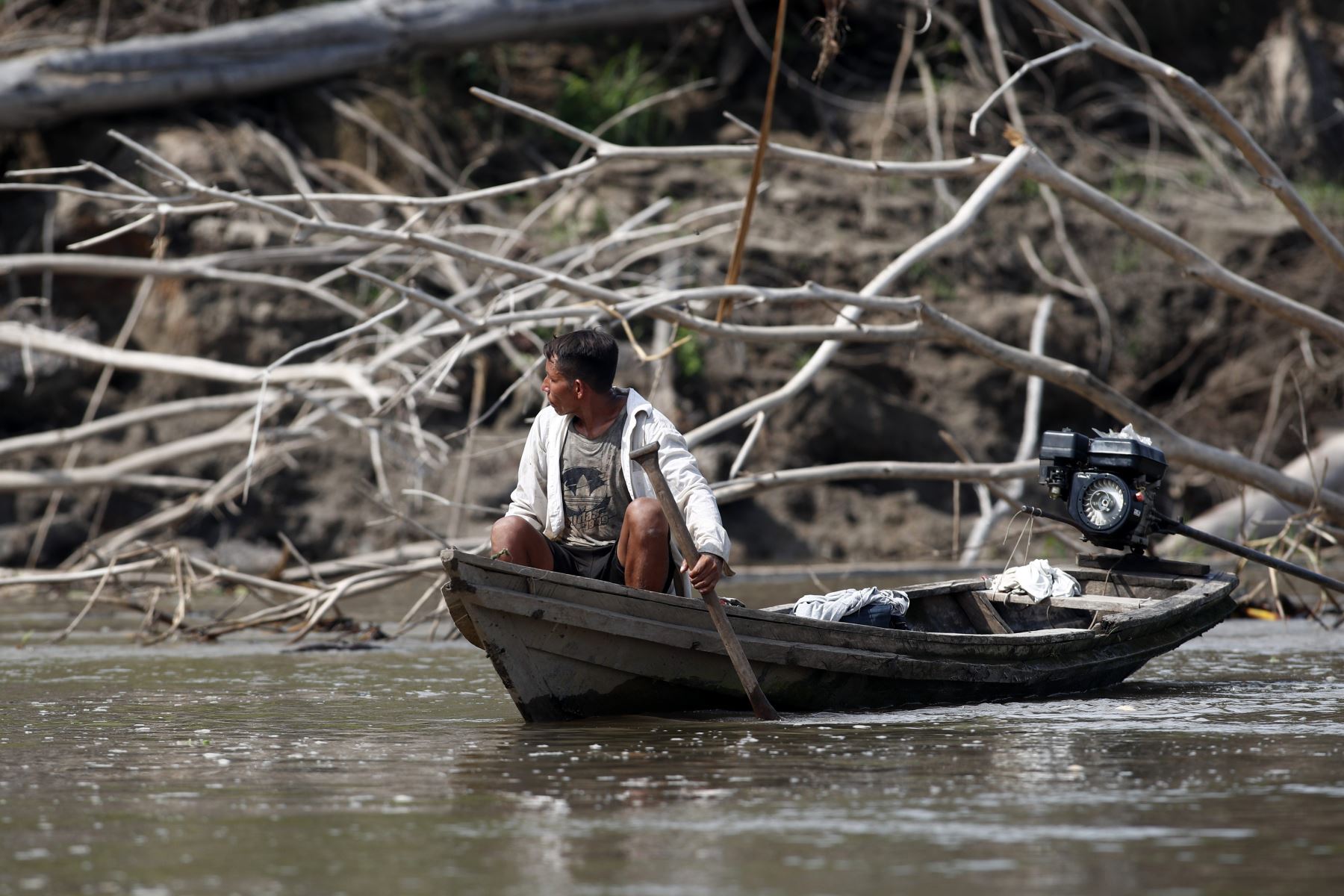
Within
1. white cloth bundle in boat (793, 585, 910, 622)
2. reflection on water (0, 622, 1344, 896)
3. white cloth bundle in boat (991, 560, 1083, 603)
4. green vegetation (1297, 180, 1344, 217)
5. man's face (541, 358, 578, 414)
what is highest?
→ green vegetation (1297, 180, 1344, 217)

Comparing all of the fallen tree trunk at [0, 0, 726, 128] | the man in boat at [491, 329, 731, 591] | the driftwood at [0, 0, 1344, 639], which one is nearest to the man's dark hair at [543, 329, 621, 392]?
the man in boat at [491, 329, 731, 591]

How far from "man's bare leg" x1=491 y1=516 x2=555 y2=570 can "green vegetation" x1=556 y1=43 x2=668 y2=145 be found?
358 inches

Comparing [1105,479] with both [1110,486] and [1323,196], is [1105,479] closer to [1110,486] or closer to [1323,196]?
[1110,486]

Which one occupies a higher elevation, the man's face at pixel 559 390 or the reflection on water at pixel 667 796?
the man's face at pixel 559 390

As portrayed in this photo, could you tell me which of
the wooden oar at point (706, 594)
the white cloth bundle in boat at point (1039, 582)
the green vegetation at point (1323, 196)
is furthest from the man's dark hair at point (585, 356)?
the green vegetation at point (1323, 196)

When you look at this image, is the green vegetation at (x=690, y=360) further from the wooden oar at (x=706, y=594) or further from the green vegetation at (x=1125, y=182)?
the wooden oar at (x=706, y=594)

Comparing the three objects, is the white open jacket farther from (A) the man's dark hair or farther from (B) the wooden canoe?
(B) the wooden canoe

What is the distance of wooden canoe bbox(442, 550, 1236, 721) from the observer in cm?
550

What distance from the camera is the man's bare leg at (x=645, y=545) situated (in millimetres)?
5750

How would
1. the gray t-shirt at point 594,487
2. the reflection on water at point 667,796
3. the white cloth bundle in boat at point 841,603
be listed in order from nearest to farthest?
the reflection on water at point 667,796 → the gray t-shirt at point 594,487 → the white cloth bundle in boat at point 841,603

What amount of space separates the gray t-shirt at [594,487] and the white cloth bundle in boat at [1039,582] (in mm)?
2150

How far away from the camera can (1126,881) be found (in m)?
3.37

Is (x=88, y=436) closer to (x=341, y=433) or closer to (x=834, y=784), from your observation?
(x=341, y=433)

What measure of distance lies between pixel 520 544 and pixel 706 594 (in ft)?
2.55
